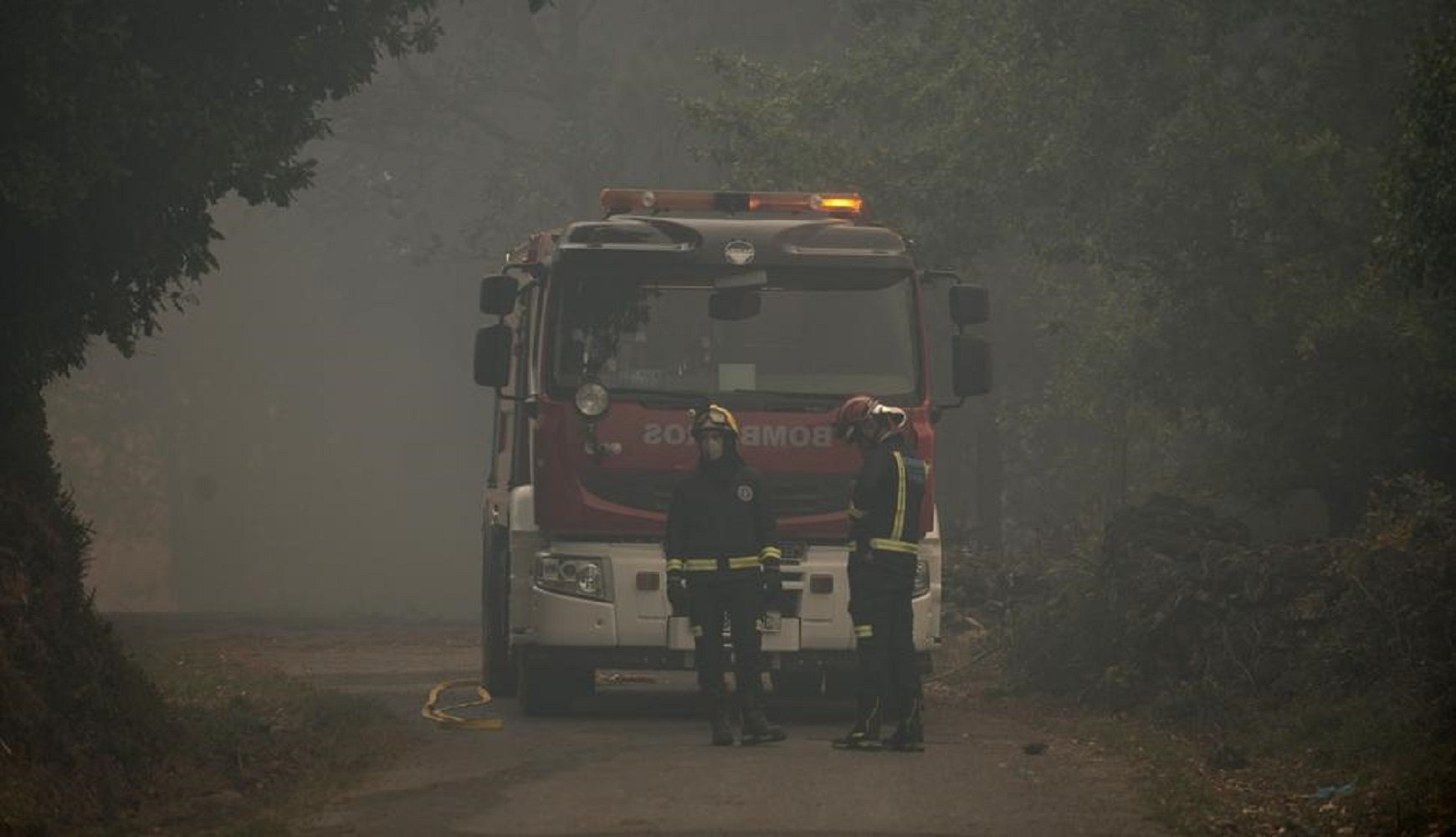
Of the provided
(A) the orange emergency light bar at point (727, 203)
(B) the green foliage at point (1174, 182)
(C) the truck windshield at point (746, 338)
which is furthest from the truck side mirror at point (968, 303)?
(B) the green foliage at point (1174, 182)

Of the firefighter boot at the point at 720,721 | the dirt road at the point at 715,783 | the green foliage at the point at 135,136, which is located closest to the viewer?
the dirt road at the point at 715,783

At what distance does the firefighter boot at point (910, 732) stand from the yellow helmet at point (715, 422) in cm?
196

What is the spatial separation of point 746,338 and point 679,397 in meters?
0.61

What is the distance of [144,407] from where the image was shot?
187 feet

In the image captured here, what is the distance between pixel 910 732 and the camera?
48.6 ft

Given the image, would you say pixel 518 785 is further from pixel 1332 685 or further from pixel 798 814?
pixel 1332 685

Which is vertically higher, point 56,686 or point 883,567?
point 883,567

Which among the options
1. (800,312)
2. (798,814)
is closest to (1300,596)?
(800,312)

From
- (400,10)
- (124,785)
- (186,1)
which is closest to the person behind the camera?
(124,785)

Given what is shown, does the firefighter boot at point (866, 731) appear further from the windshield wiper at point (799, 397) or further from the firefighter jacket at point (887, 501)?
the windshield wiper at point (799, 397)

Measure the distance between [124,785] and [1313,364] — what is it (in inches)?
474

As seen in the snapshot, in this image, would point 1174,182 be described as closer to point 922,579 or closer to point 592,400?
point 922,579

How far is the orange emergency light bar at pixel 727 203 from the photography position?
58.3 ft

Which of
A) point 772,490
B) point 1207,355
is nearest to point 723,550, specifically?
point 772,490
